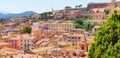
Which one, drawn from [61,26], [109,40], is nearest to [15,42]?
[61,26]

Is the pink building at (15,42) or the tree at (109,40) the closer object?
the tree at (109,40)

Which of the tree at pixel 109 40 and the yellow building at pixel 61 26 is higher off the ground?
the tree at pixel 109 40

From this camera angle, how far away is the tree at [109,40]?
8.49 metres

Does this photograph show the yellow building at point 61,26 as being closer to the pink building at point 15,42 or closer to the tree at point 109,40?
the pink building at point 15,42

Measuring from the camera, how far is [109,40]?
880 cm

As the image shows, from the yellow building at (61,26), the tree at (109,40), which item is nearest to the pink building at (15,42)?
the yellow building at (61,26)

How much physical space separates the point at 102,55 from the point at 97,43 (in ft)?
1.58

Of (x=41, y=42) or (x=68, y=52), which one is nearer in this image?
(x=68, y=52)

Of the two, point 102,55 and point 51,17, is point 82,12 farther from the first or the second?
point 102,55

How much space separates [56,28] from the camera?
59812 mm

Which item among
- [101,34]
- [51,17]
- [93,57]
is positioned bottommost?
[51,17]

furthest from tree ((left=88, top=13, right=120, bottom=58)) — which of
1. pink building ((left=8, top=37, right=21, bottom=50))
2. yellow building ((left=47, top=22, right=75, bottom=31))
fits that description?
yellow building ((left=47, top=22, right=75, bottom=31))

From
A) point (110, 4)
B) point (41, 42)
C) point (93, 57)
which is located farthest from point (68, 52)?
point (110, 4)

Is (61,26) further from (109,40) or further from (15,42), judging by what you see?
(109,40)
